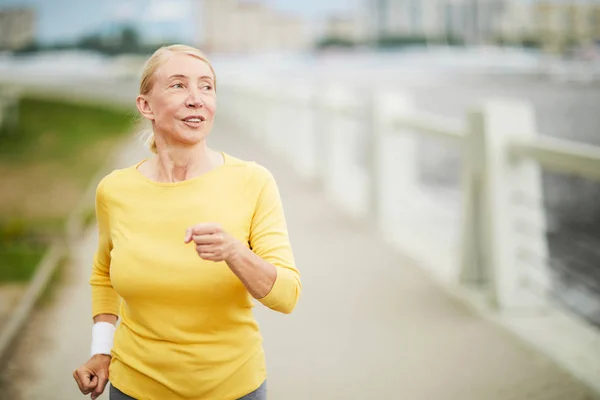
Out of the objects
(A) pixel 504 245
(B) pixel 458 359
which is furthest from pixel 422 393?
(A) pixel 504 245

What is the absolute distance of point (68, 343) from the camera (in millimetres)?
5332

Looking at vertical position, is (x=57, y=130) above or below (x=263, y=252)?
below

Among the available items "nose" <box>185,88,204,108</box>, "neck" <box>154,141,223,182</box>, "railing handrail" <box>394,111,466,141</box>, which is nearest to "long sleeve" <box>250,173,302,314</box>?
"neck" <box>154,141,223,182</box>

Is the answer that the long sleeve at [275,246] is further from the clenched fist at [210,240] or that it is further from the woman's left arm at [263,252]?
the clenched fist at [210,240]

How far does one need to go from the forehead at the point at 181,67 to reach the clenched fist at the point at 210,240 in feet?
1.39

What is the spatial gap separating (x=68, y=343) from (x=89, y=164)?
12.1 metres

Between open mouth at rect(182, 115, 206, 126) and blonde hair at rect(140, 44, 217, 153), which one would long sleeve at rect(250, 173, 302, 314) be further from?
blonde hair at rect(140, 44, 217, 153)

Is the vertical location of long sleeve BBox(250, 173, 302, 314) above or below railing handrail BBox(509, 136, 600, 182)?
above

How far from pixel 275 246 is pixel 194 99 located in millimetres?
407

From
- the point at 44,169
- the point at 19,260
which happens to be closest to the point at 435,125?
the point at 19,260

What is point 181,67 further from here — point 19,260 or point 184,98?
point 19,260

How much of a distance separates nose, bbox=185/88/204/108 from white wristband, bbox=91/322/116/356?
27.9 inches

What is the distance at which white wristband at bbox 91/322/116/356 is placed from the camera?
2.51 meters

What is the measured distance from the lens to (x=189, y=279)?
2.22 metres
